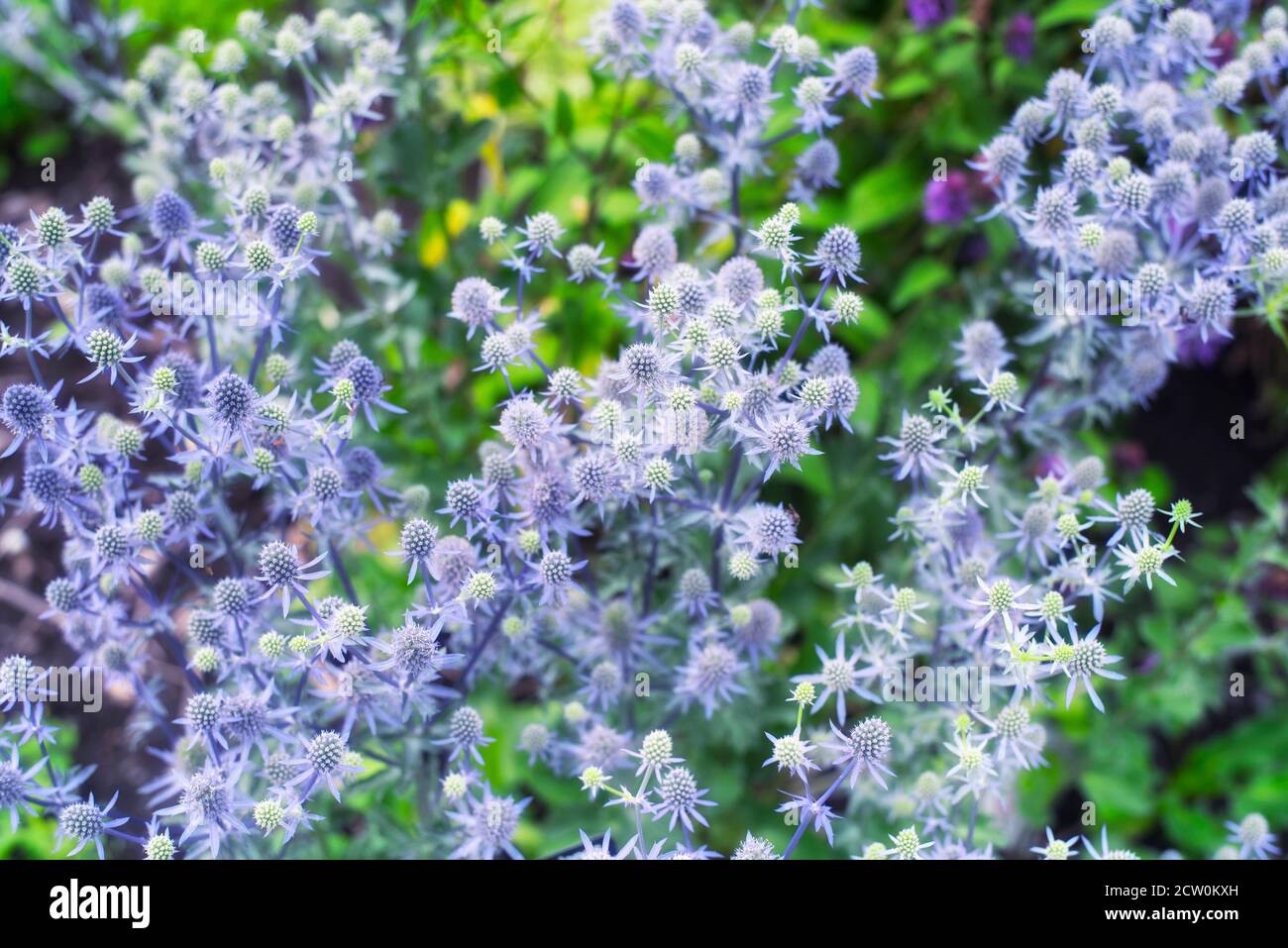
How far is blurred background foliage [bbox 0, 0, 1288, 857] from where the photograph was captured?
113 inches

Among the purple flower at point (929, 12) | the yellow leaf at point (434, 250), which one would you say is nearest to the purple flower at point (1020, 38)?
the purple flower at point (929, 12)

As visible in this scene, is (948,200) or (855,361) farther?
(855,361)

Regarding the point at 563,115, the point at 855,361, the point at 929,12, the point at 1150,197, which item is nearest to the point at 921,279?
the point at 855,361

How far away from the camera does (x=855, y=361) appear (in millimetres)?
3738

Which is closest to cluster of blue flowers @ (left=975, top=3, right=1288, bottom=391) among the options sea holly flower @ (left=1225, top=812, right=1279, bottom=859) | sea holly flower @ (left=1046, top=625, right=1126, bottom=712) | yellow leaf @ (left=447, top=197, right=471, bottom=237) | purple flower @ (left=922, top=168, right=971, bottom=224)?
purple flower @ (left=922, top=168, right=971, bottom=224)

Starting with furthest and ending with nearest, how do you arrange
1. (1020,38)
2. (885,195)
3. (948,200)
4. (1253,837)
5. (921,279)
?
(885,195) < (921,279) < (1020,38) < (948,200) < (1253,837)

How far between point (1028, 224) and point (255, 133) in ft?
5.96

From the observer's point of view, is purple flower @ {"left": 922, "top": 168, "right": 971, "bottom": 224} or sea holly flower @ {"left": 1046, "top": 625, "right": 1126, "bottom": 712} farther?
purple flower @ {"left": 922, "top": 168, "right": 971, "bottom": 224}

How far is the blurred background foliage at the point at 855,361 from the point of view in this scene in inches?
113

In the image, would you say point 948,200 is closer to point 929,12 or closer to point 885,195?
point 885,195

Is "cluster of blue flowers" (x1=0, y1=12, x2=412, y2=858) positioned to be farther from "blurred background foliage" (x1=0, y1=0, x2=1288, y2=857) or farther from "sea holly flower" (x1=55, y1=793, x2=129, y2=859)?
"blurred background foliage" (x1=0, y1=0, x2=1288, y2=857)
